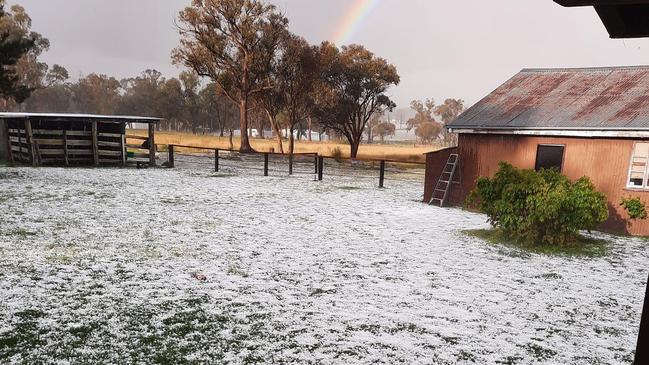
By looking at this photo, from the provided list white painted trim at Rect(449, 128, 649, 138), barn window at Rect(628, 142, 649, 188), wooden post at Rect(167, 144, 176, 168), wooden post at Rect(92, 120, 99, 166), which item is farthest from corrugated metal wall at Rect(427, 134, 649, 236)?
wooden post at Rect(92, 120, 99, 166)

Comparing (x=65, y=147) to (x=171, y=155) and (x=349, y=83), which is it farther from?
(x=349, y=83)

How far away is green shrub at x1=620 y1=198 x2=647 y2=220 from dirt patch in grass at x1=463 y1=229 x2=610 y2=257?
1.55 m

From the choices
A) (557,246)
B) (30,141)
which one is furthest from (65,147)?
(557,246)

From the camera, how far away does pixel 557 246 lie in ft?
30.7

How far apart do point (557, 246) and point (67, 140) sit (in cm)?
2219

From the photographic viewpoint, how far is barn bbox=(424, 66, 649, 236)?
11516 millimetres

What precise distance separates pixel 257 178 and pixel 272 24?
73.9 feet

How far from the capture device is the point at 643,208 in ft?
36.2

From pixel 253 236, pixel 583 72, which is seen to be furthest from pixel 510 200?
pixel 583 72

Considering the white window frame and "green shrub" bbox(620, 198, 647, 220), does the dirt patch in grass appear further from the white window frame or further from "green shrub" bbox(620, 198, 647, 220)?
the white window frame

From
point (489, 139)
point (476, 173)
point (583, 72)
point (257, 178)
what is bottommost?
point (257, 178)

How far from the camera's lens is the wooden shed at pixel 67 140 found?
19438mm

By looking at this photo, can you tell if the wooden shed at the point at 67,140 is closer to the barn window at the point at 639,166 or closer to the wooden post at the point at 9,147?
the wooden post at the point at 9,147

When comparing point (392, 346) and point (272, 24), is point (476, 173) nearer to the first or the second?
point (392, 346)
